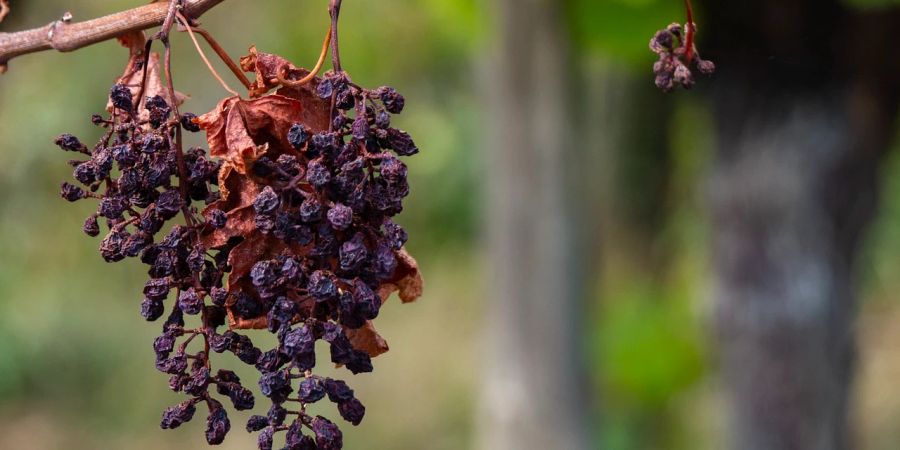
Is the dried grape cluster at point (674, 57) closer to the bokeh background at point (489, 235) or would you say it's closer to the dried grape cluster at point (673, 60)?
the dried grape cluster at point (673, 60)

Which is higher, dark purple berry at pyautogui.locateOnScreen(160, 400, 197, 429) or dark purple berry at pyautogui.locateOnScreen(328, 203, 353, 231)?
dark purple berry at pyautogui.locateOnScreen(328, 203, 353, 231)

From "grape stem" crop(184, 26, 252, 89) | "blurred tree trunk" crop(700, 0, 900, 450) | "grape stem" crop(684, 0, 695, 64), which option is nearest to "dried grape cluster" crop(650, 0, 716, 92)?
"grape stem" crop(684, 0, 695, 64)

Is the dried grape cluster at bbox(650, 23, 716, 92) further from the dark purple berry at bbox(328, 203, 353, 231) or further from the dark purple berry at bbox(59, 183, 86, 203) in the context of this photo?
the dark purple berry at bbox(59, 183, 86, 203)

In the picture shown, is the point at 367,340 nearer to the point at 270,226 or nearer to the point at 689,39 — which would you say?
the point at 270,226

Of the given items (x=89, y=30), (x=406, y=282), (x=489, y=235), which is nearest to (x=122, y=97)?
(x=89, y=30)

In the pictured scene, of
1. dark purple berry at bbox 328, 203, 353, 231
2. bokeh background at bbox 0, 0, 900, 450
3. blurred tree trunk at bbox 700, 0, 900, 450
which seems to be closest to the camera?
dark purple berry at bbox 328, 203, 353, 231

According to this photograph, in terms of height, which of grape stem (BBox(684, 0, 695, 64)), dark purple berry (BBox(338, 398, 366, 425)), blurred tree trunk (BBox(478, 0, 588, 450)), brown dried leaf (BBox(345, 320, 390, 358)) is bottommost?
dark purple berry (BBox(338, 398, 366, 425))
